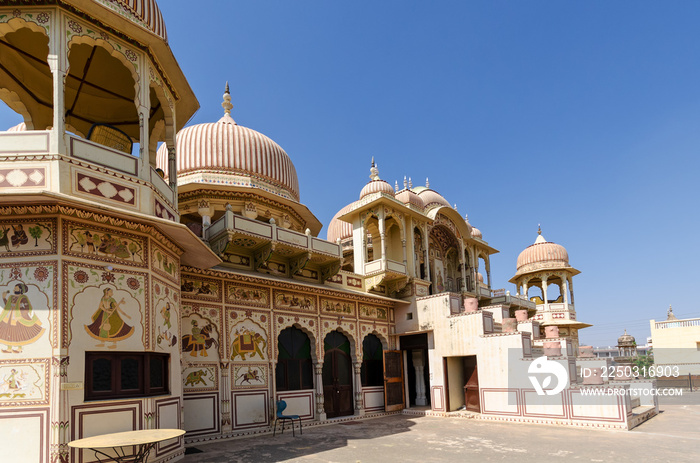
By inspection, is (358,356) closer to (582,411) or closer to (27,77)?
(582,411)

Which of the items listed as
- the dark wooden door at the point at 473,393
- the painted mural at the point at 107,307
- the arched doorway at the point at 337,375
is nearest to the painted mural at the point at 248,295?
the arched doorway at the point at 337,375

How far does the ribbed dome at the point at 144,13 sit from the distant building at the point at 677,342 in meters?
33.2

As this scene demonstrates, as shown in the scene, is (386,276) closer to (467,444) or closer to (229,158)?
(229,158)

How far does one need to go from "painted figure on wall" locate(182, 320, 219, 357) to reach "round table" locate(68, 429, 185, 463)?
12.6 feet

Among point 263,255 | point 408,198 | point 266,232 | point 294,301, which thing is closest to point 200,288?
point 263,255

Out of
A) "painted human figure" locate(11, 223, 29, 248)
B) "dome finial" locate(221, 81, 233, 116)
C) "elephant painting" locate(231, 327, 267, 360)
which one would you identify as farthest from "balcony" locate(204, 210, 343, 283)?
"dome finial" locate(221, 81, 233, 116)

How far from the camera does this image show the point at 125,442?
7.32 metres

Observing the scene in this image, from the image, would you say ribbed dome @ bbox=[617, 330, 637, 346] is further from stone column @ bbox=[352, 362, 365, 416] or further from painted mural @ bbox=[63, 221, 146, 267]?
painted mural @ bbox=[63, 221, 146, 267]

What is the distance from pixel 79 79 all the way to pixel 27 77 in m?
1.15

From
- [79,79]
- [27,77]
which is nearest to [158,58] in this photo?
[79,79]

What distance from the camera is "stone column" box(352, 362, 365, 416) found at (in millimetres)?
17109

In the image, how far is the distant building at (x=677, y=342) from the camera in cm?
3092

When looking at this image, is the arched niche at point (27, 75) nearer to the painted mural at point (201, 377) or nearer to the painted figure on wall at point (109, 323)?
the painted figure on wall at point (109, 323)

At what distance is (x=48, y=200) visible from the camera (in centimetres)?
813
